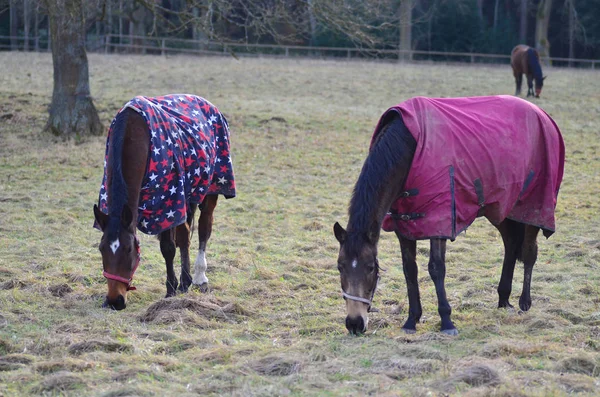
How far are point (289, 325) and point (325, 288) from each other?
97 centimetres

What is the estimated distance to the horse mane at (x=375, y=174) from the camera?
448cm

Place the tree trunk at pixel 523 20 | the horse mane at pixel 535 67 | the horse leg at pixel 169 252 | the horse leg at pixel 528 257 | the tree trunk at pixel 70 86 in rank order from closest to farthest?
the horse leg at pixel 528 257 < the horse leg at pixel 169 252 < the tree trunk at pixel 70 86 < the horse mane at pixel 535 67 < the tree trunk at pixel 523 20

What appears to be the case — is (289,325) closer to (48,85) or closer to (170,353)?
(170,353)

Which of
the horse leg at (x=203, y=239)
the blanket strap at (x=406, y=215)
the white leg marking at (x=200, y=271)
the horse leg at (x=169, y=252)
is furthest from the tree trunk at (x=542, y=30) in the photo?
the blanket strap at (x=406, y=215)

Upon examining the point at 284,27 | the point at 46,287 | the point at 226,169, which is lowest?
the point at 46,287

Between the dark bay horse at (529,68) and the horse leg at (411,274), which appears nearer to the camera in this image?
the horse leg at (411,274)

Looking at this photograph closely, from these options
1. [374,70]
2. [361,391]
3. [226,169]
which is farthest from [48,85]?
[361,391]

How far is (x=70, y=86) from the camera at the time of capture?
13.1m

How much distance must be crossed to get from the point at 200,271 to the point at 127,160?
132 cm

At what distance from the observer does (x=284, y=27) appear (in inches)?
1571

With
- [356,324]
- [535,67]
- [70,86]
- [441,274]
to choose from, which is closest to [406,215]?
[441,274]

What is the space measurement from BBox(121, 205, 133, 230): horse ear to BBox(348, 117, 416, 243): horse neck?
1.50 meters

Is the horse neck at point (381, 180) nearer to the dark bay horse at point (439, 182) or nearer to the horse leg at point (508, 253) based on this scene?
the dark bay horse at point (439, 182)

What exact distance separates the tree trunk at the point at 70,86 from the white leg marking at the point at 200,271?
7.85 m
